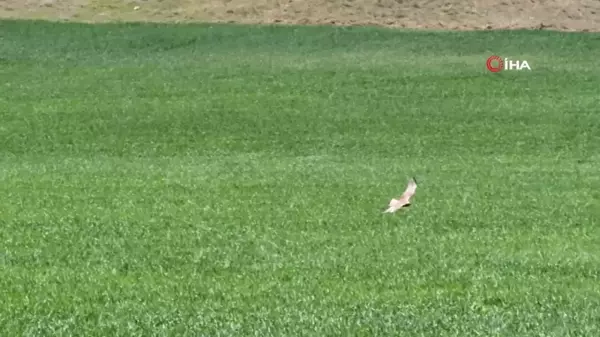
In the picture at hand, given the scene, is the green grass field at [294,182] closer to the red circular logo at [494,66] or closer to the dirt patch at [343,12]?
the red circular logo at [494,66]

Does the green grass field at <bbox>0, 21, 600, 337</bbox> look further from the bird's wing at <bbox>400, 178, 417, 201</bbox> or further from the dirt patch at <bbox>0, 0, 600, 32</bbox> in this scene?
the dirt patch at <bbox>0, 0, 600, 32</bbox>

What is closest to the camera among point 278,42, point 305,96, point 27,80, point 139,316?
point 139,316

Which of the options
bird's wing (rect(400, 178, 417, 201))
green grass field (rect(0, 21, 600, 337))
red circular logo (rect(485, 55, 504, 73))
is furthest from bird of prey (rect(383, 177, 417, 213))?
red circular logo (rect(485, 55, 504, 73))

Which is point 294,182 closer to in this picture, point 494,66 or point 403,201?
Result: point 403,201

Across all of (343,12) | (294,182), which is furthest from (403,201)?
(343,12)

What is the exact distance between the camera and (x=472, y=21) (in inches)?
1324

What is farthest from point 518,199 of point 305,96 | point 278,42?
point 278,42

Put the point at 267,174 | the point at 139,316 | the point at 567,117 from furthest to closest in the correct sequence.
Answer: the point at 567,117, the point at 267,174, the point at 139,316

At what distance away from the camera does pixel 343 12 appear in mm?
34406

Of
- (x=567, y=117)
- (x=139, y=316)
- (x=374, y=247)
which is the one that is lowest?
(x=567, y=117)

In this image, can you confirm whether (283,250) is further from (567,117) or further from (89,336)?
(567,117)

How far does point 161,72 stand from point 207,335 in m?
19.6

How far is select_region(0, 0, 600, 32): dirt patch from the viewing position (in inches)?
1319

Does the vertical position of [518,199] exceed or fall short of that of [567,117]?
it exceeds it
